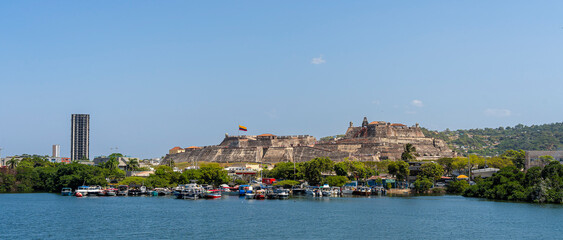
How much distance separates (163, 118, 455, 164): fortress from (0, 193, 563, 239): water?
246 feet

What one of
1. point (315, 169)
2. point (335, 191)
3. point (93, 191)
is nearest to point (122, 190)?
point (93, 191)

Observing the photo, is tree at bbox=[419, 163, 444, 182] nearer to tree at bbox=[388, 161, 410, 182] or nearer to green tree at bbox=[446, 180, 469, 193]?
tree at bbox=[388, 161, 410, 182]

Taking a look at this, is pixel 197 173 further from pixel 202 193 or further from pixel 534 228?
pixel 534 228

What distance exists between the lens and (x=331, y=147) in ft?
560

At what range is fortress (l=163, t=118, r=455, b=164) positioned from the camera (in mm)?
161125

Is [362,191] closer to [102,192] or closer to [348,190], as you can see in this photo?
[348,190]

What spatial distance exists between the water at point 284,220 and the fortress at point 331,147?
75.0 m

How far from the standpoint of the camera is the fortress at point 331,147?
161125 mm

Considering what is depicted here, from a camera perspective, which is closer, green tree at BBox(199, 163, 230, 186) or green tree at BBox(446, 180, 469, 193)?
green tree at BBox(446, 180, 469, 193)

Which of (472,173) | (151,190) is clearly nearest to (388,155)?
(472,173)

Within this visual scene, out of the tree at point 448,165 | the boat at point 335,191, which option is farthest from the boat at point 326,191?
the tree at point 448,165

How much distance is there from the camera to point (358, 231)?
5528cm

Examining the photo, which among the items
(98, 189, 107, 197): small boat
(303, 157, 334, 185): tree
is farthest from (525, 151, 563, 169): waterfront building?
(98, 189, 107, 197): small boat

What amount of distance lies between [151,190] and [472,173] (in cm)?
5720
